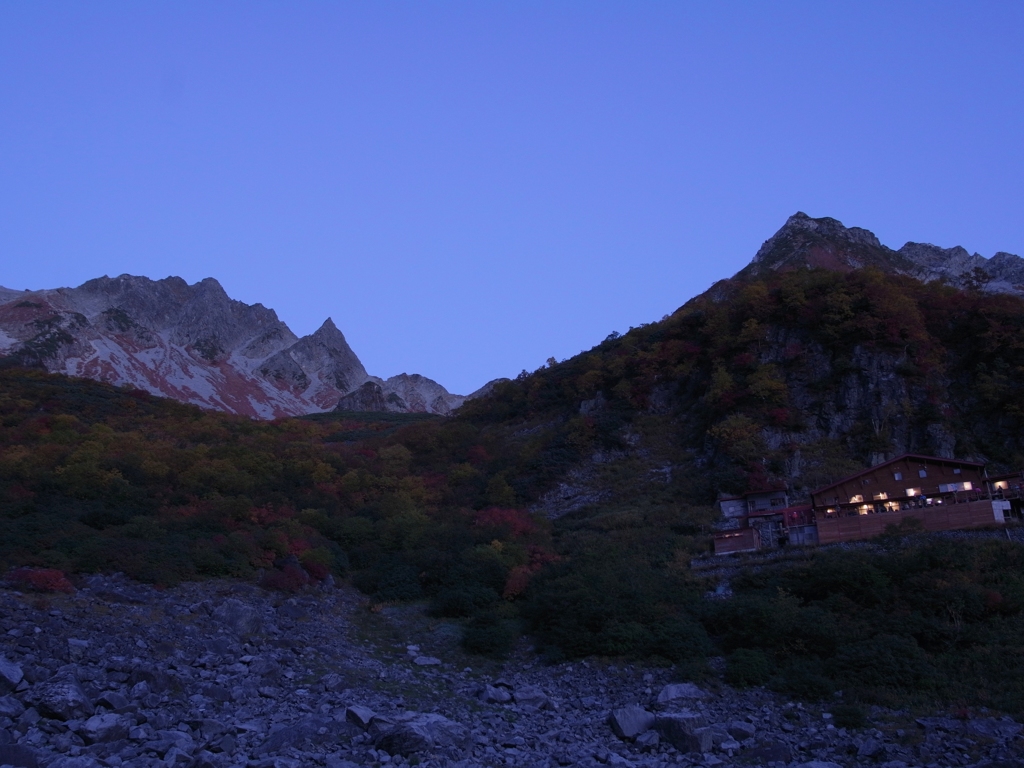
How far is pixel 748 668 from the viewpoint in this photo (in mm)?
20906

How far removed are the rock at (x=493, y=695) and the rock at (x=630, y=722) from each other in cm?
309

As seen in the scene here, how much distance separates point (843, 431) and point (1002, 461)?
744 cm

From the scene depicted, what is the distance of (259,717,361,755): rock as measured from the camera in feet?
47.5

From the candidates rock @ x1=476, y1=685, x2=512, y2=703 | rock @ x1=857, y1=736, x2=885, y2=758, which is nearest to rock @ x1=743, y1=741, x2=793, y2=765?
rock @ x1=857, y1=736, x2=885, y2=758

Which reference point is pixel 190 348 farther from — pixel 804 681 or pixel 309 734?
pixel 804 681

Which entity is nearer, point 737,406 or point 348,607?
point 348,607

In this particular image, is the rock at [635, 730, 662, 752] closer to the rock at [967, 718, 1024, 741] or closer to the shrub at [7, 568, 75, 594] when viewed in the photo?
the rock at [967, 718, 1024, 741]

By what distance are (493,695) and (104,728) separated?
30.7ft

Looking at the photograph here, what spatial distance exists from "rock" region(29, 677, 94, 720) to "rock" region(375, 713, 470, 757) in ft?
18.1

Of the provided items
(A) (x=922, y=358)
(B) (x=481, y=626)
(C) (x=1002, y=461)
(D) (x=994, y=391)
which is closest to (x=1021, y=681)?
(B) (x=481, y=626)

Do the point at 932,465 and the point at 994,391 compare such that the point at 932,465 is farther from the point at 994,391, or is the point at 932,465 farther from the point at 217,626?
the point at 217,626

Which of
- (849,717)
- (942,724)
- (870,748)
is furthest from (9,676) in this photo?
(942,724)

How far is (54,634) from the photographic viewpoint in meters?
17.5

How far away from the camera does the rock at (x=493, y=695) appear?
19719 millimetres
